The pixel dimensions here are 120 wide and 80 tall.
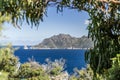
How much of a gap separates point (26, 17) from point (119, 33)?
1370 millimetres

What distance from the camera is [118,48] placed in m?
5.83

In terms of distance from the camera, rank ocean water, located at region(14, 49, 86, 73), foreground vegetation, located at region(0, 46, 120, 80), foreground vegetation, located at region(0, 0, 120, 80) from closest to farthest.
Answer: foreground vegetation, located at region(0, 0, 120, 80) < foreground vegetation, located at region(0, 46, 120, 80) < ocean water, located at region(14, 49, 86, 73)

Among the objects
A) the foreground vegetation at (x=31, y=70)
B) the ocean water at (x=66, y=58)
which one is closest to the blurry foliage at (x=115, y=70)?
the foreground vegetation at (x=31, y=70)

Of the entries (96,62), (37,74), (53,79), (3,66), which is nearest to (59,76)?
(53,79)

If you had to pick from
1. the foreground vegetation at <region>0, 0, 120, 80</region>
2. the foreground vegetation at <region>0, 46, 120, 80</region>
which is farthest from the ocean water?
the foreground vegetation at <region>0, 0, 120, 80</region>

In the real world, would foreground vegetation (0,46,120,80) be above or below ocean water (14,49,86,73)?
above

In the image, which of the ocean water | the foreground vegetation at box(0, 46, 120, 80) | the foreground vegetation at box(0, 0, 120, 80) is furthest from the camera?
the ocean water

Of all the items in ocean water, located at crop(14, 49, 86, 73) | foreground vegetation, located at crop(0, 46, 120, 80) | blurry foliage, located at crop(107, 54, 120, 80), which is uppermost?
blurry foliage, located at crop(107, 54, 120, 80)

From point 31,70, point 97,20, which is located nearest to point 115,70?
point 97,20

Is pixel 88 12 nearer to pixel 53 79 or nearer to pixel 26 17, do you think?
pixel 26 17

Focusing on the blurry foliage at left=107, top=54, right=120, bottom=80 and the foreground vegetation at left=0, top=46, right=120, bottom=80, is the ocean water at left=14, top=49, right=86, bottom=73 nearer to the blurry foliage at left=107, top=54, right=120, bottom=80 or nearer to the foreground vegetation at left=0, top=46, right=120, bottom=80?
the foreground vegetation at left=0, top=46, right=120, bottom=80

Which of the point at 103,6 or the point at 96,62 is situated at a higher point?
the point at 103,6

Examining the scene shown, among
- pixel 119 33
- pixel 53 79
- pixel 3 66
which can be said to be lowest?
pixel 53 79

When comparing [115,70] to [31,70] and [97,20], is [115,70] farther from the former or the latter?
[31,70]
